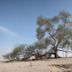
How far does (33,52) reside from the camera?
35469mm

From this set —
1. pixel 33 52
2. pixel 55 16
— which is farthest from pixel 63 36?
pixel 33 52

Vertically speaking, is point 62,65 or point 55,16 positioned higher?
point 55,16

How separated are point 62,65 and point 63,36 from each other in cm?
1419

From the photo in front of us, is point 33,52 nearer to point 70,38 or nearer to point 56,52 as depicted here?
point 56,52

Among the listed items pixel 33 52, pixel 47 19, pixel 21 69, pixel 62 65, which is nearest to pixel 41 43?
pixel 33 52

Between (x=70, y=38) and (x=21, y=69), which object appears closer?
(x=21, y=69)

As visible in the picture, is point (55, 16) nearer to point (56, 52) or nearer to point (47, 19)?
point (47, 19)

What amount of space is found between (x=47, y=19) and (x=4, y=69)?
1875cm

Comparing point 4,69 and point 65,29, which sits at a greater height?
point 65,29

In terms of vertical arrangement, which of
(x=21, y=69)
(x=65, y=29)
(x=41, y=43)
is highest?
(x=65, y=29)

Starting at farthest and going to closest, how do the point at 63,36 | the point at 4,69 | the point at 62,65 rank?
the point at 63,36
the point at 62,65
the point at 4,69

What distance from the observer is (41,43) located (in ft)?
117

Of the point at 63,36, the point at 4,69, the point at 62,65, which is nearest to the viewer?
the point at 4,69

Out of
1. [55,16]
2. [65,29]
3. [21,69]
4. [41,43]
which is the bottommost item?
[21,69]
